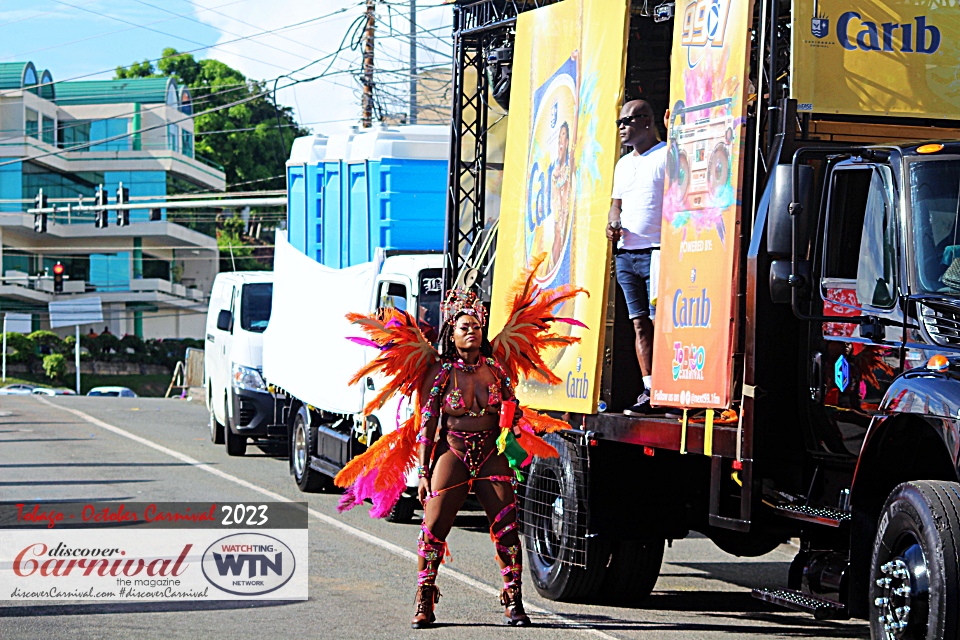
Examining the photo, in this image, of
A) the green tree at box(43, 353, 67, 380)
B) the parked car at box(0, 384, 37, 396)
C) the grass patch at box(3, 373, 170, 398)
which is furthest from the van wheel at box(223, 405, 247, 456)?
the green tree at box(43, 353, 67, 380)

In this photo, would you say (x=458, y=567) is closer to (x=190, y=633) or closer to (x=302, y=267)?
(x=190, y=633)

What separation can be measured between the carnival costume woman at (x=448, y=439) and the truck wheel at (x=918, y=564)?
103 inches

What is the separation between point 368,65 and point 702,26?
23.4 meters

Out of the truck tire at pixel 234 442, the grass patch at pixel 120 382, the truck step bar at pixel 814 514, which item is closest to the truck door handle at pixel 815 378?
the truck step bar at pixel 814 514

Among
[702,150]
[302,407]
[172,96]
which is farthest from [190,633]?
[172,96]

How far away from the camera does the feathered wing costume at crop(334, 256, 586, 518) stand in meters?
9.15

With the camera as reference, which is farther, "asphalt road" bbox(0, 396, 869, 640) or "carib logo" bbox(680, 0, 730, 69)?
"asphalt road" bbox(0, 396, 869, 640)

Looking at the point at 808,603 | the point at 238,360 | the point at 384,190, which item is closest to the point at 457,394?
the point at 808,603

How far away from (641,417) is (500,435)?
0.86 metres

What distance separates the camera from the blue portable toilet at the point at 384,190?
615 inches

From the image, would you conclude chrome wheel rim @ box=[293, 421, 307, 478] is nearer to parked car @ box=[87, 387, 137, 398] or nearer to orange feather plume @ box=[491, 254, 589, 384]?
orange feather plume @ box=[491, 254, 589, 384]

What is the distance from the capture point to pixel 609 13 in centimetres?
969

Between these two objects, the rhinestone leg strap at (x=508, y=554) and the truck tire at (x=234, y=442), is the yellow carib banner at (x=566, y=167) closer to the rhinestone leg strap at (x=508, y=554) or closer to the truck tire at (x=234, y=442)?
the rhinestone leg strap at (x=508, y=554)

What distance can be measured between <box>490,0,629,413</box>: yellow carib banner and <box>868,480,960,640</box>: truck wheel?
3.11m
